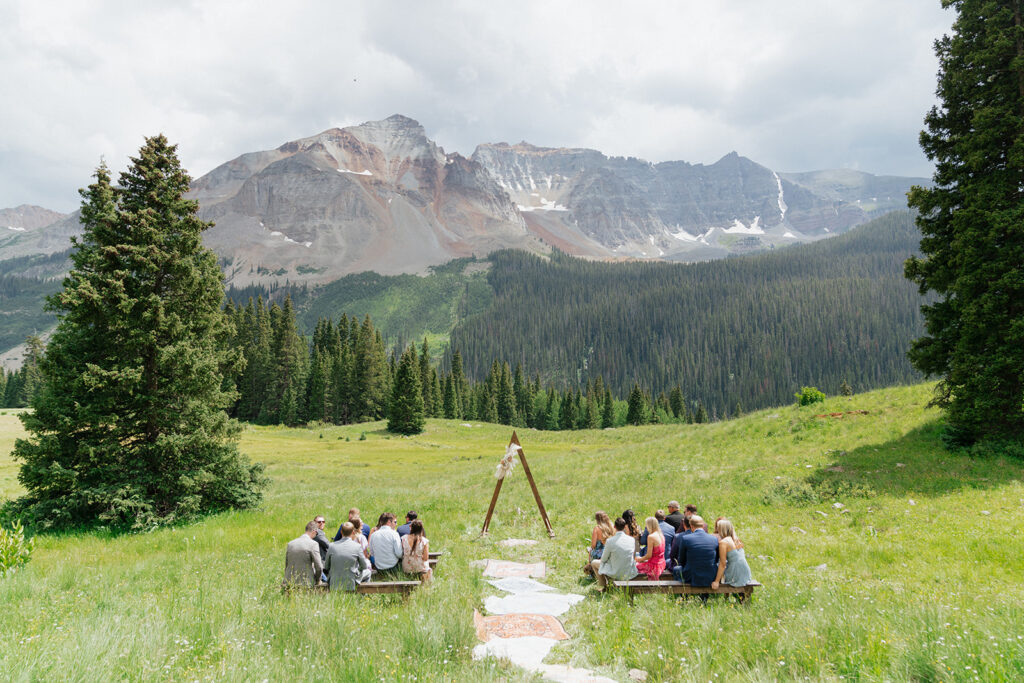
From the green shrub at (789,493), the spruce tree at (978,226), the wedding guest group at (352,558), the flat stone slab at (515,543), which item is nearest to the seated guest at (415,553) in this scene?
the wedding guest group at (352,558)

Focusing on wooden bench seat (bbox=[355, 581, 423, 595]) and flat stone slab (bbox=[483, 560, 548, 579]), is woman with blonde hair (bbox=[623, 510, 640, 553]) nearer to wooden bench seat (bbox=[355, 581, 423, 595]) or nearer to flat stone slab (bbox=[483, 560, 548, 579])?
flat stone slab (bbox=[483, 560, 548, 579])

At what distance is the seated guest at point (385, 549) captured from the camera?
11258 mm

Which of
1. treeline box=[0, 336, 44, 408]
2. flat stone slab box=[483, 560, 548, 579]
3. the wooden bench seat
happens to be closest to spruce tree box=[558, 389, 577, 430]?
flat stone slab box=[483, 560, 548, 579]

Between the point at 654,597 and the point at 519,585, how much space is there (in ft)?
9.90

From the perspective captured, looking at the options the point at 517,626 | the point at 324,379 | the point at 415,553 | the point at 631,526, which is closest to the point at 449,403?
the point at 324,379

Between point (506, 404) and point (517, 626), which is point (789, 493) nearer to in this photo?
point (517, 626)

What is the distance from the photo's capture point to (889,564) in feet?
37.2

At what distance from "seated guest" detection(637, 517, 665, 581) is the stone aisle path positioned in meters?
1.61

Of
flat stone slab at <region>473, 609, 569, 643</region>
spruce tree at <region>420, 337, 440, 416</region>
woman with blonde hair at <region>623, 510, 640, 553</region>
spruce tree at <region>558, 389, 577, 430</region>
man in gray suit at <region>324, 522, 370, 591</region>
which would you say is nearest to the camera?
flat stone slab at <region>473, 609, 569, 643</region>

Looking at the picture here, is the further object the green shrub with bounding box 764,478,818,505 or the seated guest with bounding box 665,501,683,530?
the green shrub with bounding box 764,478,818,505

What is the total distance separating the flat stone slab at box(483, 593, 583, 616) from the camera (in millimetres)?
9289

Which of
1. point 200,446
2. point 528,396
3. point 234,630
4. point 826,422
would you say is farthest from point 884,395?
point 528,396

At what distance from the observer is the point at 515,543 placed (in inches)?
607

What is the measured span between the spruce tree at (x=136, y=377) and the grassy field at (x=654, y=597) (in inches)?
71.0
